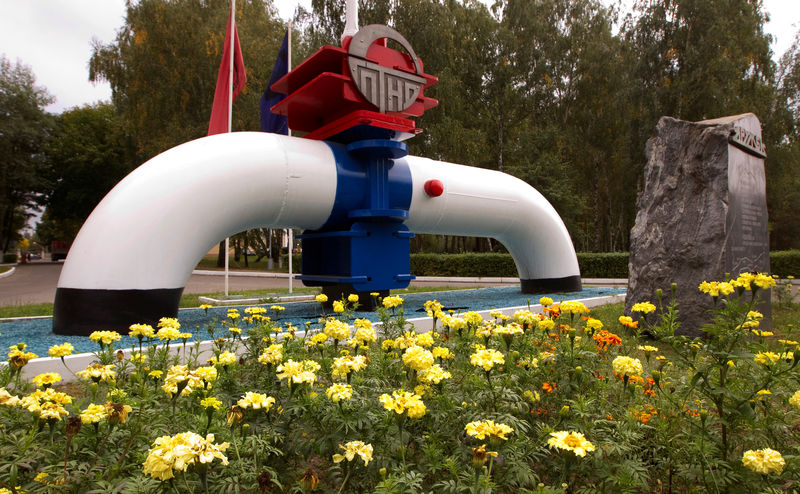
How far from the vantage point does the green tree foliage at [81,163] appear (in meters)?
27.4

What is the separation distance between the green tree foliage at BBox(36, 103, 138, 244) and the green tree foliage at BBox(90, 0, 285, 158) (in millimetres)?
10570

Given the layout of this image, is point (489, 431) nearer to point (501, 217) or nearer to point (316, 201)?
point (316, 201)

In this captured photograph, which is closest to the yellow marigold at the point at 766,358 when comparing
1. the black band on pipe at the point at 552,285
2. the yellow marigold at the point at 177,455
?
the yellow marigold at the point at 177,455

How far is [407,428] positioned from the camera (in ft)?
A: 6.03

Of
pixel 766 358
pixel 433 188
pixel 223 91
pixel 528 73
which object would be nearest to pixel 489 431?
pixel 766 358

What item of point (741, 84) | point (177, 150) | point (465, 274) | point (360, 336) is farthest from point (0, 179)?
point (741, 84)

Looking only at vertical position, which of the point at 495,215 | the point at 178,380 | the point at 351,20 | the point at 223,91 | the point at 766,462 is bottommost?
the point at 766,462

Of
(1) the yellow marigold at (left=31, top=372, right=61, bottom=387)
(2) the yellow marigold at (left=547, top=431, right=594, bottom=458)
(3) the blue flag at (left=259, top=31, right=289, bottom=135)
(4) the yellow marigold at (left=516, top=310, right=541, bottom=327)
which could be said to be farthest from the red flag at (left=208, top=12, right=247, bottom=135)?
(2) the yellow marigold at (left=547, top=431, right=594, bottom=458)

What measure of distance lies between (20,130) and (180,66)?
45.8ft

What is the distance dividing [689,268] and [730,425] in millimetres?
3513

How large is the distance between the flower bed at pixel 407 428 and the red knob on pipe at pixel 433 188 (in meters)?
4.56

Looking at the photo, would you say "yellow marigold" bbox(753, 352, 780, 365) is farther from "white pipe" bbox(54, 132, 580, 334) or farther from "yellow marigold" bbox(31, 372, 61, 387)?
"white pipe" bbox(54, 132, 580, 334)

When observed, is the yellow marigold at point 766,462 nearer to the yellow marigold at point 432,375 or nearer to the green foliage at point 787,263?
the yellow marigold at point 432,375

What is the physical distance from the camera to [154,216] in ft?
14.8
